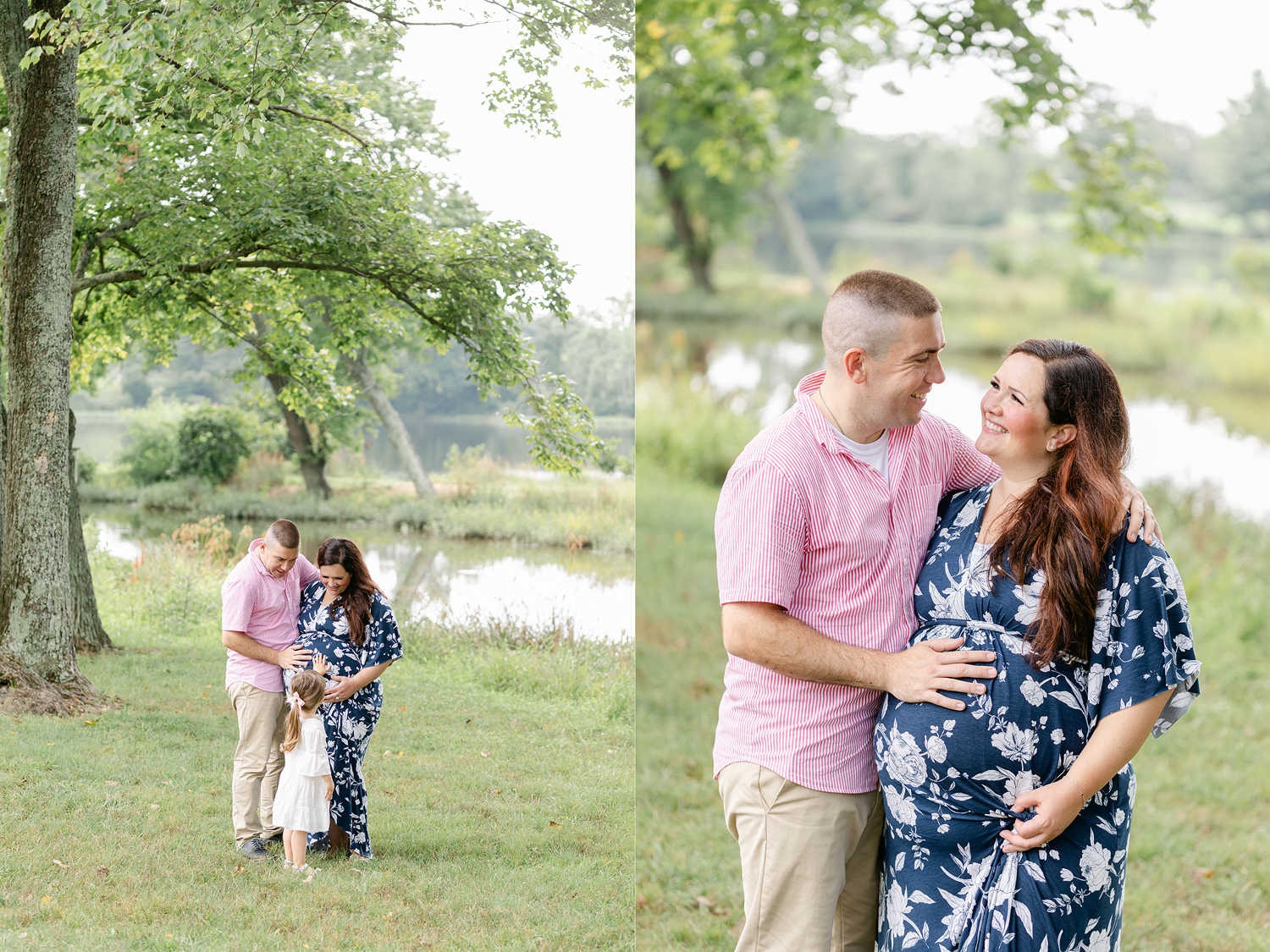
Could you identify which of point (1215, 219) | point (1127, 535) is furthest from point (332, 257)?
point (1215, 219)

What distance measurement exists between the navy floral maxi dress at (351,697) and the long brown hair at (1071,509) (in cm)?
177

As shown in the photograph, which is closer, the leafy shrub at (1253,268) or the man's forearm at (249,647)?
the man's forearm at (249,647)

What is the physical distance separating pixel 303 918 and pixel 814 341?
12.6m

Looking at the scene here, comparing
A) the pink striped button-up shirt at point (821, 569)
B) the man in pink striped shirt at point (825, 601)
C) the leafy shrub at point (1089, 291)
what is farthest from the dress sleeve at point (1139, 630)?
the leafy shrub at point (1089, 291)

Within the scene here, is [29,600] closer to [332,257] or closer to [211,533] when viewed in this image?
[211,533]

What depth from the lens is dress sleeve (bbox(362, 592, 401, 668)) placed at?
306 centimetres

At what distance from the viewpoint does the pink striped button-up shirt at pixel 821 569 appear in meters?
2.25

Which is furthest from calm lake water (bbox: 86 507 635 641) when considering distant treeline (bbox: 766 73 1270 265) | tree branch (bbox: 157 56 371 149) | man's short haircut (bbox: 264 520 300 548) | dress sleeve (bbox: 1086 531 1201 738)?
distant treeline (bbox: 766 73 1270 265)

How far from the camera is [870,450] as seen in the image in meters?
2.38

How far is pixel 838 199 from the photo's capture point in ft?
48.3

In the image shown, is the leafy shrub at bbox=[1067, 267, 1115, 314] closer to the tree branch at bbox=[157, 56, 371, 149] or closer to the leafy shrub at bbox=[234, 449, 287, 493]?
the tree branch at bbox=[157, 56, 371, 149]

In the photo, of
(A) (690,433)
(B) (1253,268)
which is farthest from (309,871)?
(B) (1253,268)

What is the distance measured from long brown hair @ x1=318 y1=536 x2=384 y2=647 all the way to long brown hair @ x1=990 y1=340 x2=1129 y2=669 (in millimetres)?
1766

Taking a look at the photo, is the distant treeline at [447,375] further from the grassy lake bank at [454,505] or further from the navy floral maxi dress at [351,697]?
the navy floral maxi dress at [351,697]
